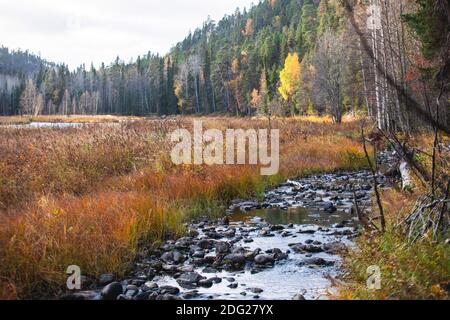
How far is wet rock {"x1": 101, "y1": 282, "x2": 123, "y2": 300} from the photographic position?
16.1ft

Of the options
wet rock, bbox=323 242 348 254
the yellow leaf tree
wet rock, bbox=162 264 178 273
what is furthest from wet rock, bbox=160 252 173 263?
the yellow leaf tree

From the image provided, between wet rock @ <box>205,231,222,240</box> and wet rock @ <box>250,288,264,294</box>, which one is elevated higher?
wet rock @ <box>205,231,222,240</box>

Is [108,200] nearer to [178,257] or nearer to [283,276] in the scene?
[178,257]

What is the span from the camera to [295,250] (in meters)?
6.80

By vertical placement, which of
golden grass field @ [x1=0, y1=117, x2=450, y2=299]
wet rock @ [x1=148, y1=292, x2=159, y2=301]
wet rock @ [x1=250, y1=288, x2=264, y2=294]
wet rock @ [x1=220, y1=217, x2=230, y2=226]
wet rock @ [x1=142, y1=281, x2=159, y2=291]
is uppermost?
golden grass field @ [x1=0, y1=117, x2=450, y2=299]

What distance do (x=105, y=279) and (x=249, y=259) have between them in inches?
78.5

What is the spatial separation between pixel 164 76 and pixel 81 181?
8331 centimetres

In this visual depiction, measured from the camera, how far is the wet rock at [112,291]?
491cm

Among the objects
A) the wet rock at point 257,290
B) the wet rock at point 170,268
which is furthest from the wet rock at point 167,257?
the wet rock at point 257,290

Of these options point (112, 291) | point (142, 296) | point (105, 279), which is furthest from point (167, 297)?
point (105, 279)

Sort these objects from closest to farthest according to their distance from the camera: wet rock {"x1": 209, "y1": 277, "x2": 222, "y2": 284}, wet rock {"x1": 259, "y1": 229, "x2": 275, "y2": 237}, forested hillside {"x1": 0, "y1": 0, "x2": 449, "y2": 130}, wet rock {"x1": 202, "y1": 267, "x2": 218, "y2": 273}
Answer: wet rock {"x1": 209, "y1": 277, "x2": 222, "y2": 284}
wet rock {"x1": 202, "y1": 267, "x2": 218, "y2": 273}
wet rock {"x1": 259, "y1": 229, "x2": 275, "y2": 237}
forested hillside {"x1": 0, "y1": 0, "x2": 449, "y2": 130}

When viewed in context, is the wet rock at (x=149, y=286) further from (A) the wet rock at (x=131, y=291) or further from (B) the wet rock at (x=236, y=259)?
(B) the wet rock at (x=236, y=259)

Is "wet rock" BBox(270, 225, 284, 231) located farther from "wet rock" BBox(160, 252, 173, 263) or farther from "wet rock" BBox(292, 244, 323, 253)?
"wet rock" BBox(160, 252, 173, 263)
